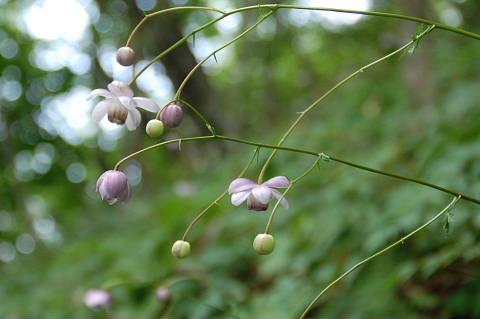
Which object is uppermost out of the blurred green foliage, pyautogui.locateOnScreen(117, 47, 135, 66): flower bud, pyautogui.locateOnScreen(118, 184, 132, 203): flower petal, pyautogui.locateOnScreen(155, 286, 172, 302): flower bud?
the blurred green foliage

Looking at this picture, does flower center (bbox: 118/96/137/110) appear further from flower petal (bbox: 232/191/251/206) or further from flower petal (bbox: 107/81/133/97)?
flower petal (bbox: 232/191/251/206)

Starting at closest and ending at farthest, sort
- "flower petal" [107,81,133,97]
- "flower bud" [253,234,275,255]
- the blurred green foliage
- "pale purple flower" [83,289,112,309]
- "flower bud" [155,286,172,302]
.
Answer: "flower bud" [253,234,275,255] → "flower petal" [107,81,133,97] → "flower bud" [155,286,172,302] → the blurred green foliage → "pale purple flower" [83,289,112,309]

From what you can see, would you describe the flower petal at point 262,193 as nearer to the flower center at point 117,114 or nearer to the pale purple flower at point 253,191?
the pale purple flower at point 253,191

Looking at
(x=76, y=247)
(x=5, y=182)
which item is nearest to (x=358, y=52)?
(x=5, y=182)

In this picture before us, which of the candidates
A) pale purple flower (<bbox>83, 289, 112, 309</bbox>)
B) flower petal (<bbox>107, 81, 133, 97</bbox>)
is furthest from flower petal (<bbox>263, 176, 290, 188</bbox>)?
pale purple flower (<bbox>83, 289, 112, 309</bbox>)

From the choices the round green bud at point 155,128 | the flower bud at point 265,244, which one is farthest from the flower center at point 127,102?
the flower bud at point 265,244

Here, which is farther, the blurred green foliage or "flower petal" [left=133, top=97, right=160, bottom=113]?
the blurred green foliage

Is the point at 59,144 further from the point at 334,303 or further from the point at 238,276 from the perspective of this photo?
the point at 334,303
